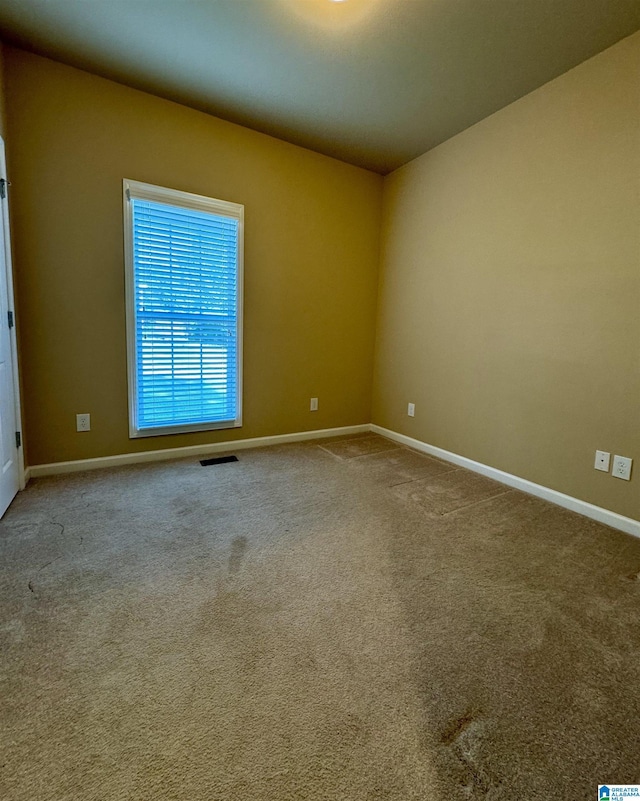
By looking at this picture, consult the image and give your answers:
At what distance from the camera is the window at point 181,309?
8.75ft

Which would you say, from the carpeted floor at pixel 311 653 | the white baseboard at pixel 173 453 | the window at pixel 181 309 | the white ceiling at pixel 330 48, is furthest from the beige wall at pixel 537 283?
the window at pixel 181 309

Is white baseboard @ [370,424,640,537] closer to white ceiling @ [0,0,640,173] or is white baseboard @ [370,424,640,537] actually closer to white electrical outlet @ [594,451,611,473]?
white electrical outlet @ [594,451,611,473]

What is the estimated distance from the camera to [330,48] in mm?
2076

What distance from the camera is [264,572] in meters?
1.63

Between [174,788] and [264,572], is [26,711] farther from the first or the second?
[264,572]

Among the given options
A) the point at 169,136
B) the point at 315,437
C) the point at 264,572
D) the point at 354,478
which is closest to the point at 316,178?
the point at 169,136

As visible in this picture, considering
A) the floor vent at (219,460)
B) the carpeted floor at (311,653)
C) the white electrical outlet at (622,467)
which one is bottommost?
the carpeted floor at (311,653)

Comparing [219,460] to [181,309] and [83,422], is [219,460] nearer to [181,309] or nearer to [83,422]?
[83,422]

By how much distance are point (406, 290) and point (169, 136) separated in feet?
7.55

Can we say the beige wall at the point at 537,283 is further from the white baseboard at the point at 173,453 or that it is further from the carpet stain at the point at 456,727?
the carpet stain at the point at 456,727

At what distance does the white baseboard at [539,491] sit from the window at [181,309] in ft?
5.97

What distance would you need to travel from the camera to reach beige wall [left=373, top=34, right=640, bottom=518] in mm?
2062

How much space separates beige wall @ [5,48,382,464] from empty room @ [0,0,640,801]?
23 mm

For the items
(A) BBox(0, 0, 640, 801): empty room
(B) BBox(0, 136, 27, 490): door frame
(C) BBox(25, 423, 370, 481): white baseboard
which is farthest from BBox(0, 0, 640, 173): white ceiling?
(C) BBox(25, 423, 370, 481): white baseboard
